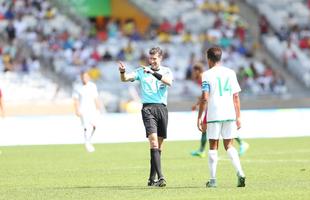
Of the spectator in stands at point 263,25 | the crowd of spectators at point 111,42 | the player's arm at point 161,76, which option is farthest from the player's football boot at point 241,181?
the spectator in stands at point 263,25

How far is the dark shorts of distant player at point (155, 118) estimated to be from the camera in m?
17.0

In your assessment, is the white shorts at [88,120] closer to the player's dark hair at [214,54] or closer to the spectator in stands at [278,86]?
the player's dark hair at [214,54]

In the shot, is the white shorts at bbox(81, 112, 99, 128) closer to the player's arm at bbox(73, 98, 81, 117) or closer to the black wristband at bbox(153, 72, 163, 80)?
the player's arm at bbox(73, 98, 81, 117)

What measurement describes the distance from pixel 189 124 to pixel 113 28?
512 inches

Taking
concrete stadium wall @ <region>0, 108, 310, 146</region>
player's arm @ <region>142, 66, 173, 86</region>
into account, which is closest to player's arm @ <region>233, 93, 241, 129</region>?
player's arm @ <region>142, 66, 173, 86</region>

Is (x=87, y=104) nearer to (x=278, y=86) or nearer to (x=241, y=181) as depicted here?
(x=241, y=181)

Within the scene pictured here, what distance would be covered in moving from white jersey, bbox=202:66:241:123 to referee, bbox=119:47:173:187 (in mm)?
993

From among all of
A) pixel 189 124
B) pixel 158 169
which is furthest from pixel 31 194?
pixel 189 124

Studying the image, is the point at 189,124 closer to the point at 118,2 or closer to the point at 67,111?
the point at 67,111

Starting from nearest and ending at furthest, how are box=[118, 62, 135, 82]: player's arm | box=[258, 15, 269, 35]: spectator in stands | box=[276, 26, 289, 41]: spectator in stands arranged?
box=[118, 62, 135, 82]: player's arm → box=[276, 26, 289, 41]: spectator in stands → box=[258, 15, 269, 35]: spectator in stands

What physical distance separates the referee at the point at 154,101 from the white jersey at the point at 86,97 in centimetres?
1174

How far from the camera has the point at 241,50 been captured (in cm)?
4656

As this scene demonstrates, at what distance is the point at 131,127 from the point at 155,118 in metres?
16.6

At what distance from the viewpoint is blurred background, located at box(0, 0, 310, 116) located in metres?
41.5
